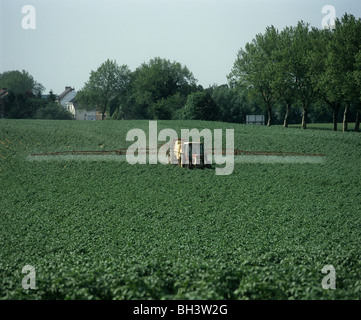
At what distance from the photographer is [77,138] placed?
142 feet

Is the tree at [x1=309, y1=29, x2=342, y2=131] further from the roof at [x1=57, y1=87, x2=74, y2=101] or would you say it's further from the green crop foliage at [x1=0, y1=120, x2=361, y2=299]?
the roof at [x1=57, y1=87, x2=74, y2=101]

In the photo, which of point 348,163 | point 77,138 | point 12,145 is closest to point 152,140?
point 77,138

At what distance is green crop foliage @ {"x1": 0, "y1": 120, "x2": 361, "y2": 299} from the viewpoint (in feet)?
29.0

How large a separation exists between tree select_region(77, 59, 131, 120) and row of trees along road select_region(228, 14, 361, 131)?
35541mm

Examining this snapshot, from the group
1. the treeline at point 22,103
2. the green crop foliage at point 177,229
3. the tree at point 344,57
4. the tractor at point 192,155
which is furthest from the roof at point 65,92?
the tractor at point 192,155

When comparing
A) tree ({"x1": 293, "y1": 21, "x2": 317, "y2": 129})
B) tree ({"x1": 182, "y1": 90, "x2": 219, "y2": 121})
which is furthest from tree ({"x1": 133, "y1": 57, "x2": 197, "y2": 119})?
tree ({"x1": 293, "y1": 21, "x2": 317, "y2": 129})

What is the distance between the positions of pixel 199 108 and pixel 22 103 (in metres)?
36.9

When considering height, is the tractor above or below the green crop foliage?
above

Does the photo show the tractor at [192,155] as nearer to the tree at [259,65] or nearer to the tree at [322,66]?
the tree at [322,66]

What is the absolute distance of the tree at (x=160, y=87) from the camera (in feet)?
277

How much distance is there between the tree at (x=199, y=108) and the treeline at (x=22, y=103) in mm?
27484

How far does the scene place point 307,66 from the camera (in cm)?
5228

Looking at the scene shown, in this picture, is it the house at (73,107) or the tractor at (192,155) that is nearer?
the tractor at (192,155)
